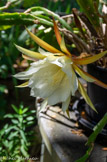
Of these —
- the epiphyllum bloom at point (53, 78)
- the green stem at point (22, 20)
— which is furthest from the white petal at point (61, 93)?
the green stem at point (22, 20)

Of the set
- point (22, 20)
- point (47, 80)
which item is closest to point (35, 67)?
point (47, 80)

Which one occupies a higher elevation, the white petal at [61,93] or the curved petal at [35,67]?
the curved petal at [35,67]

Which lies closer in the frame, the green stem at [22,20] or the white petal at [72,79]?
the white petal at [72,79]

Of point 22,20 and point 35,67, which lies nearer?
point 35,67

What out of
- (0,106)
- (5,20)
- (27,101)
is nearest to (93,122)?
(5,20)

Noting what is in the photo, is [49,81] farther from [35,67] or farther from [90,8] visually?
[90,8]

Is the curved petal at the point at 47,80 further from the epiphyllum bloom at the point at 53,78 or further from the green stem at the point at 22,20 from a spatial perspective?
the green stem at the point at 22,20

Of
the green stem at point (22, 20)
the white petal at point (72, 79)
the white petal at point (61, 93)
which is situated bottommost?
the white petal at point (61, 93)

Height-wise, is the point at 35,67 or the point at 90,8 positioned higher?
the point at 90,8

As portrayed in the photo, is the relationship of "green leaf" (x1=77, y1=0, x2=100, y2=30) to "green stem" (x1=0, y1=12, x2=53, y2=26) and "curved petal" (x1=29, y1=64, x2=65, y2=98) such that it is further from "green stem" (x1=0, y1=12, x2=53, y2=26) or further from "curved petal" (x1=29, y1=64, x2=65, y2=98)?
"curved petal" (x1=29, y1=64, x2=65, y2=98)

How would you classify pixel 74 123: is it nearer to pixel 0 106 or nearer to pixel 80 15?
pixel 80 15

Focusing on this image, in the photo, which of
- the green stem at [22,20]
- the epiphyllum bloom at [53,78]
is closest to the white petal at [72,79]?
the epiphyllum bloom at [53,78]
